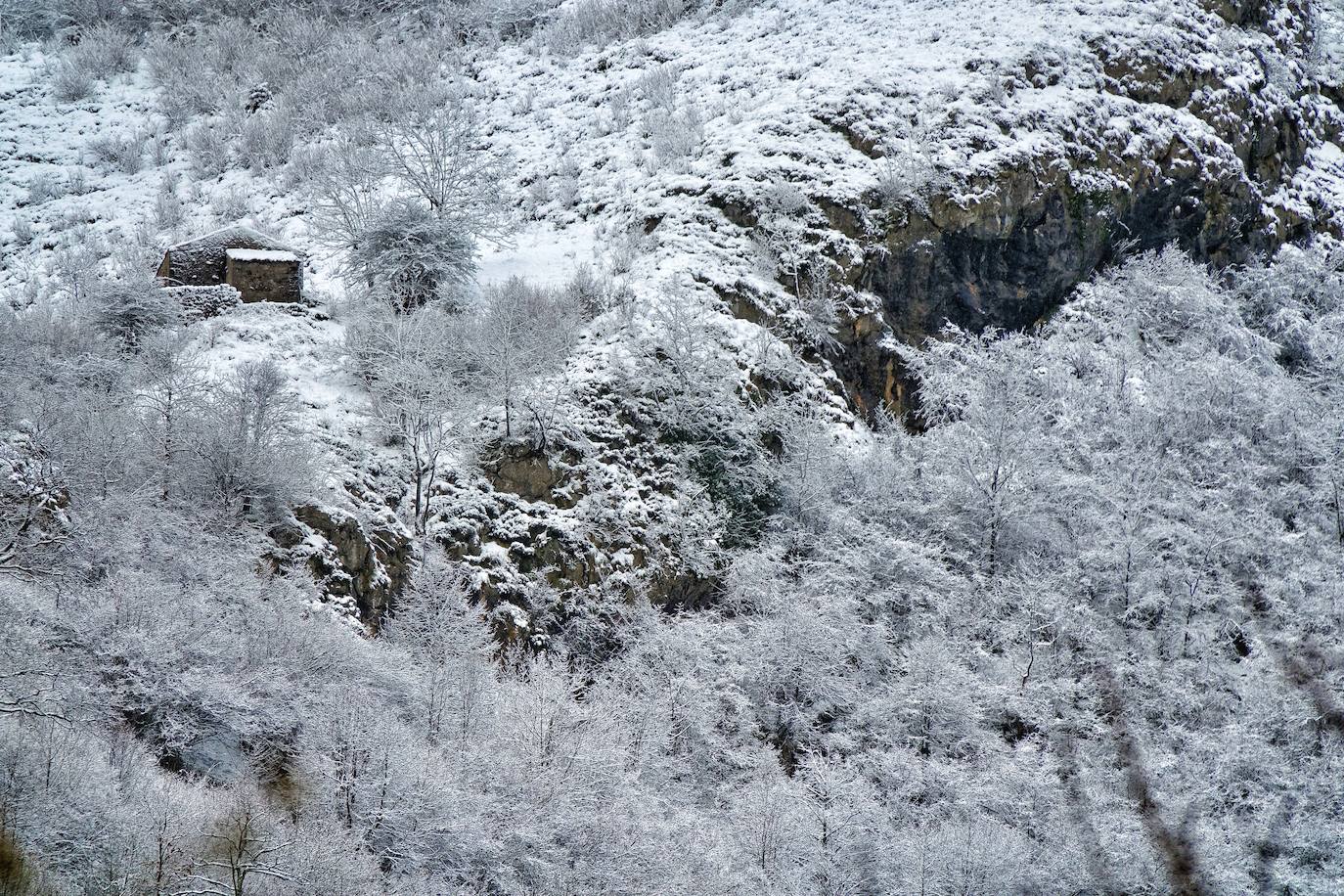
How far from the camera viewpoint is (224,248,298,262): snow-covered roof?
74.9ft

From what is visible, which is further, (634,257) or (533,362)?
(634,257)

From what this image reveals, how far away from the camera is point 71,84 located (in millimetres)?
34000

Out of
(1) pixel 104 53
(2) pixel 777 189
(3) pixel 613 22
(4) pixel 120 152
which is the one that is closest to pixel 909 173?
(2) pixel 777 189

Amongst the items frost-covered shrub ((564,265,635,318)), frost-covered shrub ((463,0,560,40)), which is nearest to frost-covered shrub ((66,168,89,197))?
frost-covered shrub ((463,0,560,40))

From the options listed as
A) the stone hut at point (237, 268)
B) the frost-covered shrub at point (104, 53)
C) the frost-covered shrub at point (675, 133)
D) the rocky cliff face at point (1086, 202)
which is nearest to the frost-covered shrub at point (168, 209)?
the stone hut at point (237, 268)

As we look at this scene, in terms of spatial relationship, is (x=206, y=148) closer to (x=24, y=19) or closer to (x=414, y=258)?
(x=414, y=258)

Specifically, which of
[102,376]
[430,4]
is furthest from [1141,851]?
[430,4]

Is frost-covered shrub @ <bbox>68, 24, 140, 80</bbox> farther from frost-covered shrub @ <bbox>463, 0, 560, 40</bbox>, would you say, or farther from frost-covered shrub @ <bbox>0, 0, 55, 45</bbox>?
frost-covered shrub @ <bbox>463, 0, 560, 40</bbox>

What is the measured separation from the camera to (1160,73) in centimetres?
3172

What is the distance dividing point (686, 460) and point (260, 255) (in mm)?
10007

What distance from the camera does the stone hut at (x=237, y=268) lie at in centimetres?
2280

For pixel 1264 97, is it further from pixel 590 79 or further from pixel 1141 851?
pixel 1141 851

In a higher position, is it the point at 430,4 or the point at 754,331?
the point at 430,4

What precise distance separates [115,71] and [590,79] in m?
15.9
